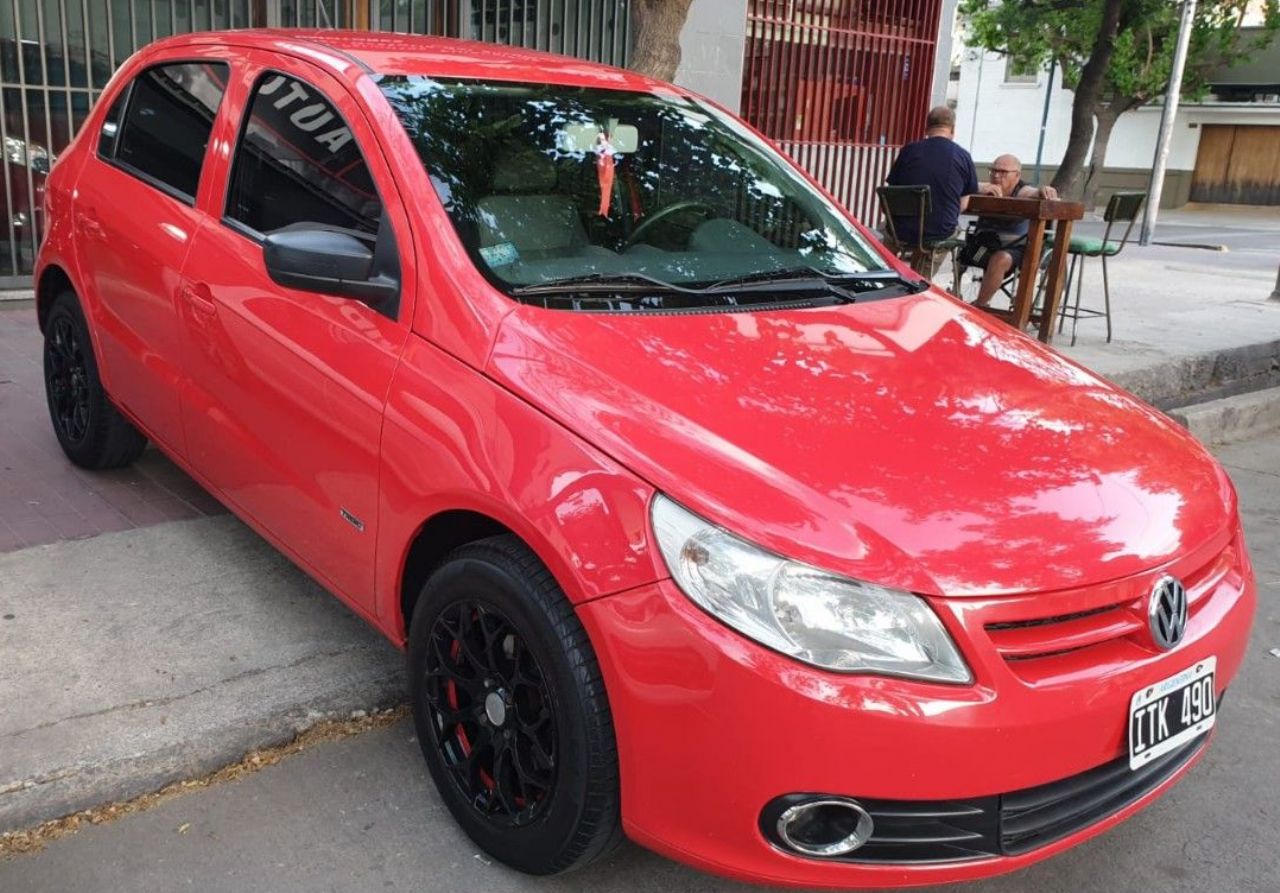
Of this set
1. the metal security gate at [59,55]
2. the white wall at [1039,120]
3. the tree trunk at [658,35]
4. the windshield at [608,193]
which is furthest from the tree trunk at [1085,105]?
the windshield at [608,193]

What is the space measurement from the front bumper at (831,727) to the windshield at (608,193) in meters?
1.00

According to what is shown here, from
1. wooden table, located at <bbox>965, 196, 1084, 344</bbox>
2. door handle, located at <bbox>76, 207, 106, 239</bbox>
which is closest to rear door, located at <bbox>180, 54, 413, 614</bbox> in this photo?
door handle, located at <bbox>76, 207, 106, 239</bbox>

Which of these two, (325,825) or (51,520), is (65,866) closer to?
(325,825)

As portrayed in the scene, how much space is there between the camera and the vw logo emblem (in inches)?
84.2

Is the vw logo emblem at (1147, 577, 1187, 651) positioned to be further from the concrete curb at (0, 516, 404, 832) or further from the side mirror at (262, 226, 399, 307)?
the concrete curb at (0, 516, 404, 832)

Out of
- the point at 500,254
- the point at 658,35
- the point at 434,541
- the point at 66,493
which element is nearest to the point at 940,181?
the point at 658,35

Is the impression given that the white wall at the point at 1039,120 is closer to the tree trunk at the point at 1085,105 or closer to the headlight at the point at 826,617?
the tree trunk at the point at 1085,105

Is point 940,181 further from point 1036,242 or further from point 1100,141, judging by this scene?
point 1100,141

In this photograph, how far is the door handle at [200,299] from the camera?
3201 mm

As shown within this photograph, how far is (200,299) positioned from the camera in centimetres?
325

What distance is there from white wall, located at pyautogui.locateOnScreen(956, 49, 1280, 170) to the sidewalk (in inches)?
1192

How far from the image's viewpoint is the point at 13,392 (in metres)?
5.41

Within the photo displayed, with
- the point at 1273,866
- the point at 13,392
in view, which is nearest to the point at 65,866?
the point at 1273,866

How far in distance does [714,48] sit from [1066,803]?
947 cm
